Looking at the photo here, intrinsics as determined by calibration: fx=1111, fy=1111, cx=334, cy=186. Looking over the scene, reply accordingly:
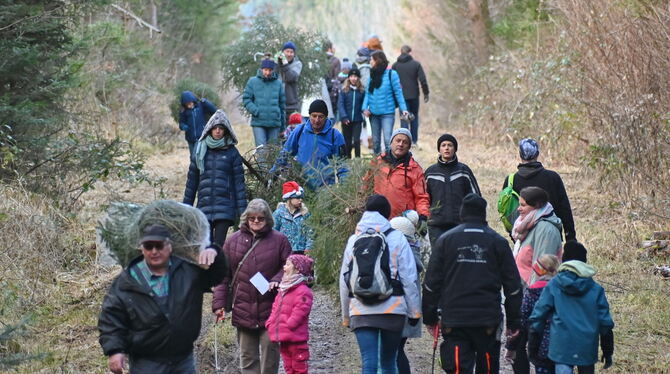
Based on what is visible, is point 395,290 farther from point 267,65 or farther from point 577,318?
point 267,65

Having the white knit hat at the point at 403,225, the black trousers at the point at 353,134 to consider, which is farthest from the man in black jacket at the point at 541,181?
the black trousers at the point at 353,134

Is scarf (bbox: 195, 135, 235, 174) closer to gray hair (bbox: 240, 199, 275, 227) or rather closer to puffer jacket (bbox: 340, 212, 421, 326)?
gray hair (bbox: 240, 199, 275, 227)

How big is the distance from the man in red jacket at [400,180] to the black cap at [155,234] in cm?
373

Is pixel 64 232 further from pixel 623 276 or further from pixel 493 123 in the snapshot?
pixel 493 123

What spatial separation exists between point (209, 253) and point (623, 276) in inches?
277

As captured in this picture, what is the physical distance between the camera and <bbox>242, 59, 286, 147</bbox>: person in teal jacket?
1666cm

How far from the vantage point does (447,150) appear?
10266 millimetres

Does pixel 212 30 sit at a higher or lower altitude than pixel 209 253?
higher

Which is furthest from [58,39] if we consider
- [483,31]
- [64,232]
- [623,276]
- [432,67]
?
[432,67]

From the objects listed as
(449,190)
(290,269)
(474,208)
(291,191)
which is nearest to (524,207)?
(474,208)

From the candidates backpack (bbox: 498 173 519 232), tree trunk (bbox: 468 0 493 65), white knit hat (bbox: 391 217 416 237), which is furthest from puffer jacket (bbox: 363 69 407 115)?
tree trunk (bbox: 468 0 493 65)

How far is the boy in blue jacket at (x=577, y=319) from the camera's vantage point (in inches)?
296

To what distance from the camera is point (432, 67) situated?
3997 cm

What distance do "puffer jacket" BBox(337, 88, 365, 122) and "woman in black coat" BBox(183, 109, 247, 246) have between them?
7.70 m
